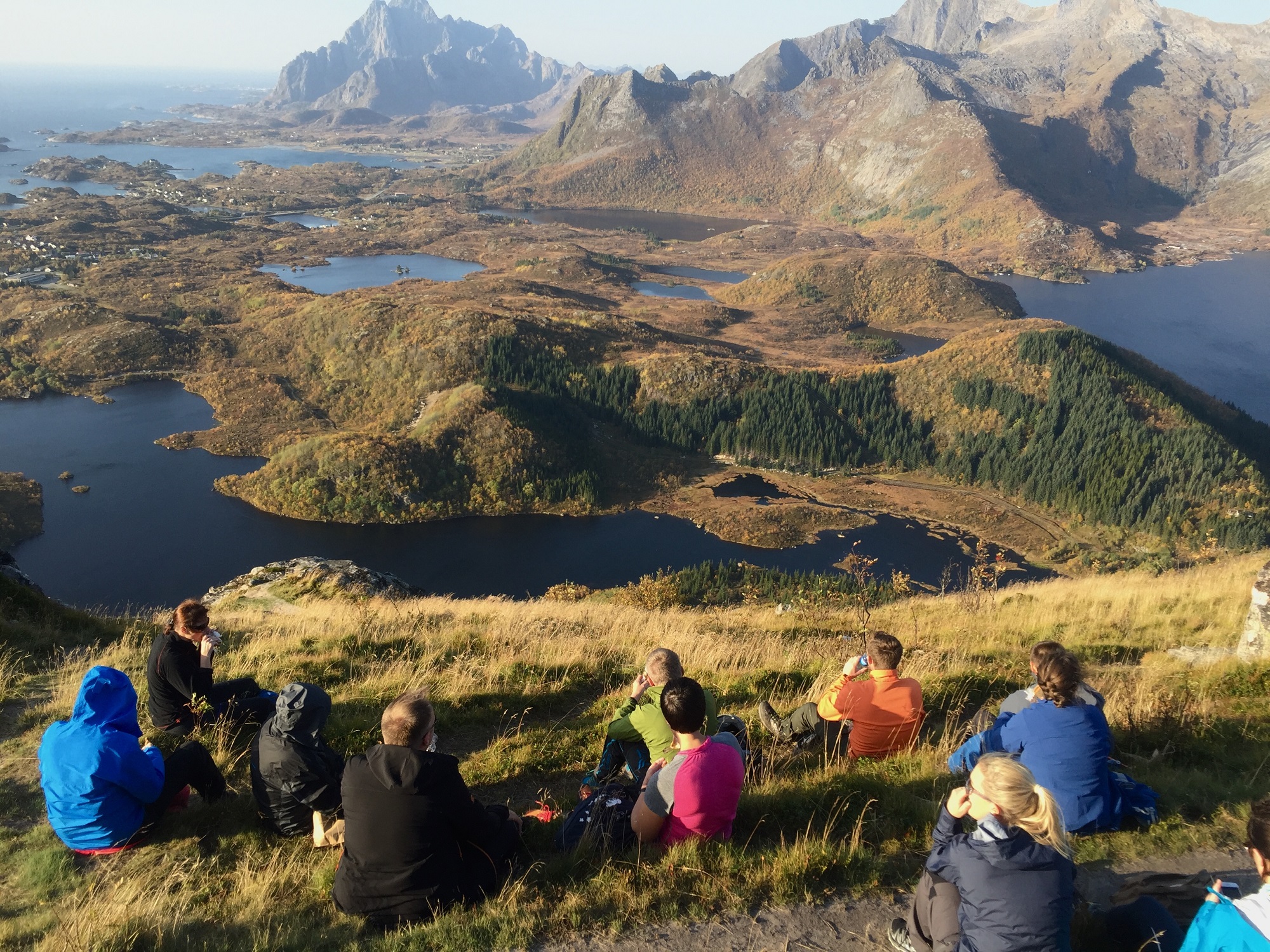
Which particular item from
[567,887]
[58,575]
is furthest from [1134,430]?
[58,575]

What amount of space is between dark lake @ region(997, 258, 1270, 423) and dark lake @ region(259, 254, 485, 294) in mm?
126862

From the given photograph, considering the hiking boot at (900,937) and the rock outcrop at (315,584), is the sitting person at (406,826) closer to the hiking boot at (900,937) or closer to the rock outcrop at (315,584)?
the hiking boot at (900,937)

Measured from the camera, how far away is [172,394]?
87.7 meters

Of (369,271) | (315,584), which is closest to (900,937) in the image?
(315,584)

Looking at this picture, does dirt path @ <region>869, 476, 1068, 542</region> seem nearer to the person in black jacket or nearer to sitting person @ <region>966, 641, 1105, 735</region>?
sitting person @ <region>966, 641, 1105, 735</region>

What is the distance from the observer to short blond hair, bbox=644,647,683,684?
8.27 meters

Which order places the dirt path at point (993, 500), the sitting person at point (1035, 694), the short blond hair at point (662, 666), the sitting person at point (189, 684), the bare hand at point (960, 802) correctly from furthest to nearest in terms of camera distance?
the dirt path at point (993, 500) → the sitting person at point (189, 684) → the short blond hair at point (662, 666) → the sitting person at point (1035, 694) → the bare hand at point (960, 802)

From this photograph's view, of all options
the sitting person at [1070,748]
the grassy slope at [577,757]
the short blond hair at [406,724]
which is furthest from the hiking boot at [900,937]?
the short blond hair at [406,724]

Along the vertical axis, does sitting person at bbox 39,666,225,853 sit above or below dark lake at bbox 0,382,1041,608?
above

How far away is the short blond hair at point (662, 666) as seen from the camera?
8.27 meters

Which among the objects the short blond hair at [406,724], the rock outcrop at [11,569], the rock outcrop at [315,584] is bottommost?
the rock outcrop at [315,584]

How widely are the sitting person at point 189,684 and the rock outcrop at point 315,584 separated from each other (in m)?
12.6

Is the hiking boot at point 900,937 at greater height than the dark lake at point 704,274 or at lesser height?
lesser

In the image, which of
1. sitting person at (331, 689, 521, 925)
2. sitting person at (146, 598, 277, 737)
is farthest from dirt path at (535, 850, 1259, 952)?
sitting person at (146, 598, 277, 737)
